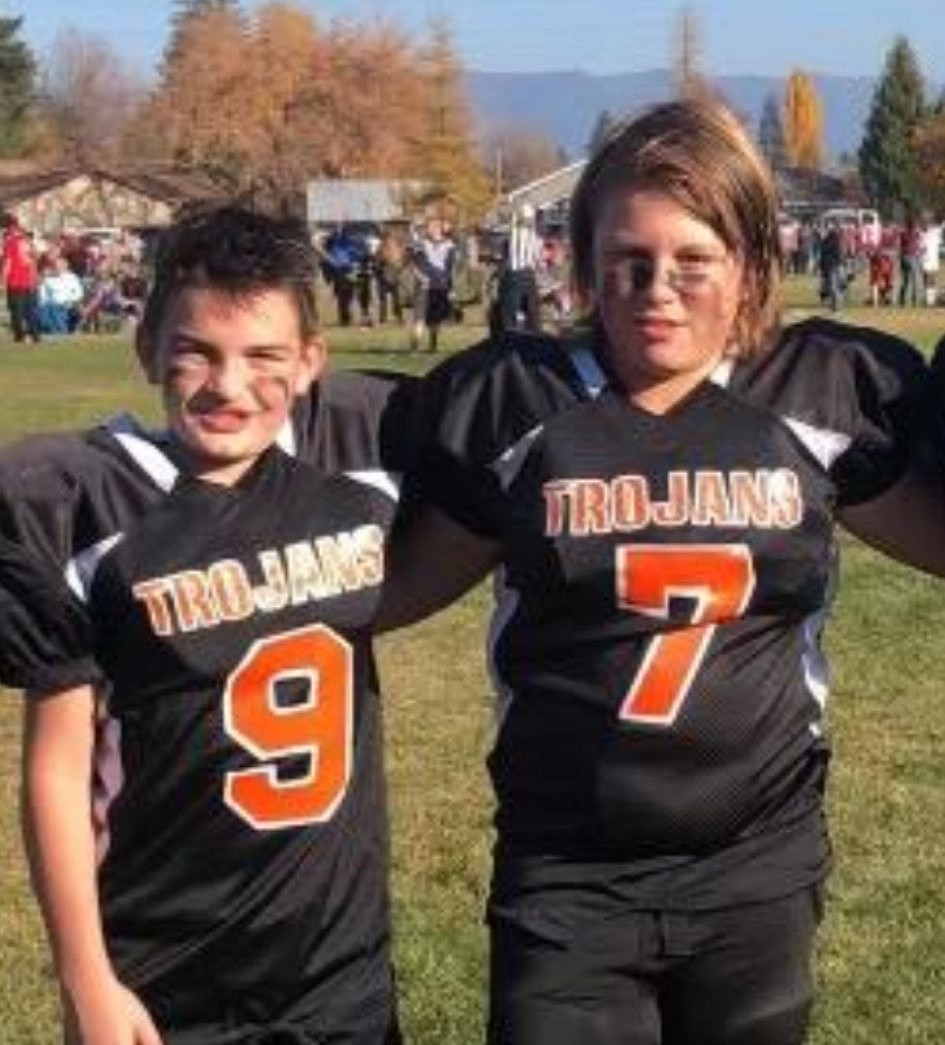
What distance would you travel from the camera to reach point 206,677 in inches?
122

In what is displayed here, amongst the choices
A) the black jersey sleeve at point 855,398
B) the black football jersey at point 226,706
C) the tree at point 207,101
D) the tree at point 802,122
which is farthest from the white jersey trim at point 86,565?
the tree at point 802,122

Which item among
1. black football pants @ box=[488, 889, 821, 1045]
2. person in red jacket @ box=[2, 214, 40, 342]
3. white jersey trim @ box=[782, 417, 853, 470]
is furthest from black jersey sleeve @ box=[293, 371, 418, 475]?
person in red jacket @ box=[2, 214, 40, 342]

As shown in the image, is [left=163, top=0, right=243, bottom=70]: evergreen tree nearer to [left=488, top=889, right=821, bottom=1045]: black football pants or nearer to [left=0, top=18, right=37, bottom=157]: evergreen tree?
[left=0, top=18, right=37, bottom=157]: evergreen tree

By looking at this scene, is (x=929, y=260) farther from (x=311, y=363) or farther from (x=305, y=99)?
(x=305, y=99)

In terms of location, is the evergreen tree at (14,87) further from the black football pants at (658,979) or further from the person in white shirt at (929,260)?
the black football pants at (658,979)

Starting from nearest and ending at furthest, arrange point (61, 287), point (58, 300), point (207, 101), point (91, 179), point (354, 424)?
point (354, 424) → point (58, 300) → point (61, 287) → point (91, 179) → point (207, 101)

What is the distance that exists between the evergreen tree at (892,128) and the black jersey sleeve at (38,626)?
10379cm

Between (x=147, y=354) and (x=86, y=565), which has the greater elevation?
(x=147, y=354)

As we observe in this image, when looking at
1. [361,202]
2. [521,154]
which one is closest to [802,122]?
[521,154]

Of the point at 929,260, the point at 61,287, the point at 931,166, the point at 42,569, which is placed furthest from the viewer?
the point at 931,166

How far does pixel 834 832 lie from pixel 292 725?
3659mm

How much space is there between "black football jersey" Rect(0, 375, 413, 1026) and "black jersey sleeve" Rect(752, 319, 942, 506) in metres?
0.66

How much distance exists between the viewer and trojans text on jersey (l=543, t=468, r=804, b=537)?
10.3ft

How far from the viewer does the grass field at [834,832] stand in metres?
5.20
